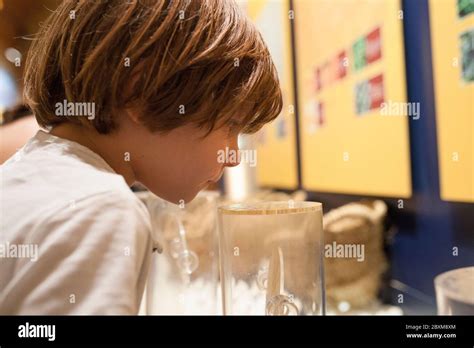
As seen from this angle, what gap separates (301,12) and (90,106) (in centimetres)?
69

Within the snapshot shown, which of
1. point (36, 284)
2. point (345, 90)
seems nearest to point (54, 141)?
point (36, 284)

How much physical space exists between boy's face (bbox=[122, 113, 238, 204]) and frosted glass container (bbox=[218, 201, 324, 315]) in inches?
3.8

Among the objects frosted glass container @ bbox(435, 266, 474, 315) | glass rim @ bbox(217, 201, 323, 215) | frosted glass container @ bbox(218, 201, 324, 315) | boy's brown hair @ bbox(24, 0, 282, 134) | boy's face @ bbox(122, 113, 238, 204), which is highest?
boy's brown hair @ bbox(24, 0, 282, 134)

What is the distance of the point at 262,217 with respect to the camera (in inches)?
21.0

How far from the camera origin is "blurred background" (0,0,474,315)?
2.71 feet

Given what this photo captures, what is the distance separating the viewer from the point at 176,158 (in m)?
0.63

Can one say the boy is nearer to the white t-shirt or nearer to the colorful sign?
the white t-shirt

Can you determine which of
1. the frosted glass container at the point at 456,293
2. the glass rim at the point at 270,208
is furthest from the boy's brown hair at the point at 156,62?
the frosted glass container at the point at 456,293

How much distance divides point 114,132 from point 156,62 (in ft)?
0.35

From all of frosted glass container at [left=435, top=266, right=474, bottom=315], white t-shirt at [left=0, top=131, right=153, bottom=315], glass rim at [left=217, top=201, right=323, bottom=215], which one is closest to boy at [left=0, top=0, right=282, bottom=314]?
white t-shirt at [left=0, top=131, right=153, bottom=315]

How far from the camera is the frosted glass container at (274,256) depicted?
0.54m

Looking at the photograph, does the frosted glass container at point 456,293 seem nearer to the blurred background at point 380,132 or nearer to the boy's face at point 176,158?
the blurred background at point 380,132

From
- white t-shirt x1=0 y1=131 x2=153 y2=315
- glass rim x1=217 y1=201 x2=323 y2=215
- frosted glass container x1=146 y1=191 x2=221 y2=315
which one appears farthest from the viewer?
frosted glass container x1=146 y1=191 x2=221 y2=315

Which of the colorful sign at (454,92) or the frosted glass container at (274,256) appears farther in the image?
the colorful sign at (454,92)
